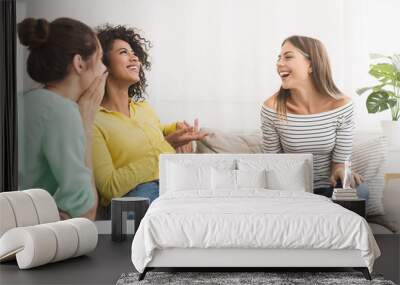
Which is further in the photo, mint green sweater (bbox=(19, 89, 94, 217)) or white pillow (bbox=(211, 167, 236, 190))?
mint green sweater (bbox=(19, 89, 94, 217))

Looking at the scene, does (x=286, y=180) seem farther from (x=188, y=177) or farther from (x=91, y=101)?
(x=91, y=101)

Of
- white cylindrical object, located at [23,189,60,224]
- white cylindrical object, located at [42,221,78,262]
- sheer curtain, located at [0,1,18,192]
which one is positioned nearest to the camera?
white cylindrical object, located at [42,221,78,262]

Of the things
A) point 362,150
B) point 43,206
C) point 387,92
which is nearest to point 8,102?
point 43,206

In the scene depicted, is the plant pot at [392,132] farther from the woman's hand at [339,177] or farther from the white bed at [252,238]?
the white bed at [252,238]

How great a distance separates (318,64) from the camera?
292 inches

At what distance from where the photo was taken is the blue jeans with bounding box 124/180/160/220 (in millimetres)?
7410

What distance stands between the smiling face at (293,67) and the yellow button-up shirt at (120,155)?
163 cm

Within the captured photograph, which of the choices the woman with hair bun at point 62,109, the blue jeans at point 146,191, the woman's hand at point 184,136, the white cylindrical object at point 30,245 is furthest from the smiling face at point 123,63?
the white cylindrical object at point 30,245

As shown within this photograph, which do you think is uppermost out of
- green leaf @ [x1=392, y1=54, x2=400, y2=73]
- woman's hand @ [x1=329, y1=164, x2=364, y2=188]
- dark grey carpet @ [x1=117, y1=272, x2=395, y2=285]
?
green leaf @ [x1=392, y1=54, x2=400, y2=73]

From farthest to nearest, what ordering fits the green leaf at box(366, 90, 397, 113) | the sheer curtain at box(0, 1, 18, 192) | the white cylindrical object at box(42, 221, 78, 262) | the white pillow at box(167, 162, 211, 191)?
the green leaf at box(366, 90, 397, 113) < the sheer curtain at box(0, 1, 18, 192) < the white pillow at box(167, 162, 211, 191) < the white cylindrical object at box(42, 221, 78, 262)

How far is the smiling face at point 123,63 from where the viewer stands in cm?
747

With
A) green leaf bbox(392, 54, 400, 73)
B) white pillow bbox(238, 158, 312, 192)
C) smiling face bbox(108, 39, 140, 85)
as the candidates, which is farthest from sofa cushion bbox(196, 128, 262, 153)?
green leaf bbox(392, 54, 400, 73)

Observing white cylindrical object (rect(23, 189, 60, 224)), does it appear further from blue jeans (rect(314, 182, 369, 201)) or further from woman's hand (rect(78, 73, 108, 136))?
blue jeans (rect(314, 182, 369, 201))

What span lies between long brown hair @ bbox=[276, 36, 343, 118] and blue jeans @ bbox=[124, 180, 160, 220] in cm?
167
